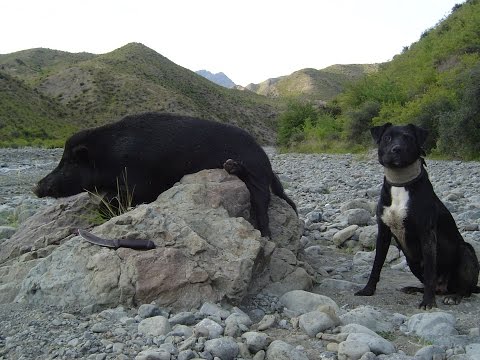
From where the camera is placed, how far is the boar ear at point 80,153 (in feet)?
19.5

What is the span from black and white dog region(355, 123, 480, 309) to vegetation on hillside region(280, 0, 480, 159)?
1677 cm

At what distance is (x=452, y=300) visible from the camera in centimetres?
506

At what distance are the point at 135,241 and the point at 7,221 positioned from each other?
4.90 meters

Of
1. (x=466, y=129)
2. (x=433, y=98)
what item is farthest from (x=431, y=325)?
(x=433, y=98)

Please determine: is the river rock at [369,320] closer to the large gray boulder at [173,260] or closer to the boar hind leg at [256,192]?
the large gray boulder at [173,260]

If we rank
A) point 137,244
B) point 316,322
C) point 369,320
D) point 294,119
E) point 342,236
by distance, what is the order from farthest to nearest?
1. point 294,119
2. point 342,236
3. point 137,244
4. point 369,320
5. point 316,322

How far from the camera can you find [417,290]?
17.7ft

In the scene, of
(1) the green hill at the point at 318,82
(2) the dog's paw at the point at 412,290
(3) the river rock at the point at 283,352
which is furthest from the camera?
(1) the green hill at the point at 318,82

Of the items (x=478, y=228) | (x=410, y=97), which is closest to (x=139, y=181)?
(x=478, y=228)

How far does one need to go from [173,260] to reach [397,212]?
2.17m

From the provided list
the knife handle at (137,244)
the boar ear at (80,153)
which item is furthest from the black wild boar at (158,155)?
the knife handle at (137,244)

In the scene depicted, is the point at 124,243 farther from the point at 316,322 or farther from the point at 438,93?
the point at 438,93

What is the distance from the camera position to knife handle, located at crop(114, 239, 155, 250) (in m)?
4.39

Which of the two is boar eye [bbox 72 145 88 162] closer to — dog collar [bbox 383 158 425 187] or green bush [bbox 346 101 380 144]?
dog collar [bbox 383 158 425 187]
